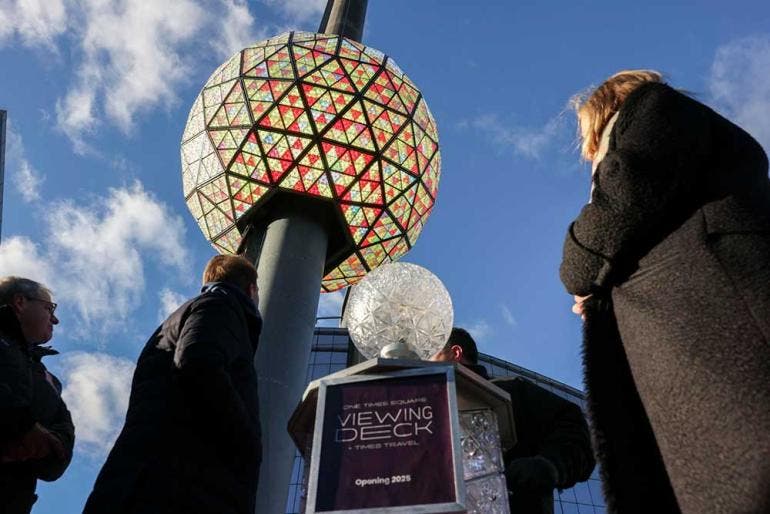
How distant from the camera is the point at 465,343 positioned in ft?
11.0

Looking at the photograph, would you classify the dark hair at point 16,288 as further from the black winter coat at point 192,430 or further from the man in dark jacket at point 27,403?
the black winter coat at point 192,430

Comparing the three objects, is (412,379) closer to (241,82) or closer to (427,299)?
(427,299)

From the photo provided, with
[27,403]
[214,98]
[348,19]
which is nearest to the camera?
[27,403]

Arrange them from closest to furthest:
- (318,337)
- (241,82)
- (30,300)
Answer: (30,300), (241,82), (318,337)

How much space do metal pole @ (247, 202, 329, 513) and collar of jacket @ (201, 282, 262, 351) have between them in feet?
8.25

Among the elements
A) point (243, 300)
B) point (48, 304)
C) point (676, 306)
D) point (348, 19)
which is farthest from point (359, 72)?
point (676, 306)

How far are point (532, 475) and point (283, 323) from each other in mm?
4612

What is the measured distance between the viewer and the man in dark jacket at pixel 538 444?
8.39ft

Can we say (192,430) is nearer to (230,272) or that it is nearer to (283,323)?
(230,272)

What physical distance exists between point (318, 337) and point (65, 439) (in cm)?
2176

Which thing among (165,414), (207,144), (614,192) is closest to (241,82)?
(207,144)

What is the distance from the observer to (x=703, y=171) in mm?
1557

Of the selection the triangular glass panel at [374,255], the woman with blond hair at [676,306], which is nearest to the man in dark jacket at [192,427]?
the woman with blond hair at [676,306]

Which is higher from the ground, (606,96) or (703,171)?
(606,96)
